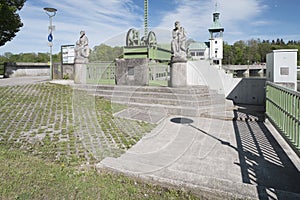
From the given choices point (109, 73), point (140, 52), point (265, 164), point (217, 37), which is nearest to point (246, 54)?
point (217, 37)

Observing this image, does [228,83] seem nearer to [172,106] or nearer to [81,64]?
[172,106]

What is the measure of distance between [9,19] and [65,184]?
16.6 meters

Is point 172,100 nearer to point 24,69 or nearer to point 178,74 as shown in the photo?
point 178,74

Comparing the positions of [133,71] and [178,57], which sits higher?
[178,57]

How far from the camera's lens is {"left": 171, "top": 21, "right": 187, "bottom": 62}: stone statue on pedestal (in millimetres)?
9024

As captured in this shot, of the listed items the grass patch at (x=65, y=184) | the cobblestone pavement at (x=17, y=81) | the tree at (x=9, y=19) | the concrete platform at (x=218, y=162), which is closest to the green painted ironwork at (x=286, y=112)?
the concrete platform at (x=218, y=162)

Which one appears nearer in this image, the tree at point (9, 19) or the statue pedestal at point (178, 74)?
the statue pedestal at point (178, 74)

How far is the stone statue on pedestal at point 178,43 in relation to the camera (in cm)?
902

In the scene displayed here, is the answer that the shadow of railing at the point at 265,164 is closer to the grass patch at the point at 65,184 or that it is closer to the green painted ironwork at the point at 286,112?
the green painted ironwork at the point at 286,112

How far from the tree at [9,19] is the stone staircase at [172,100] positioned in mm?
10449


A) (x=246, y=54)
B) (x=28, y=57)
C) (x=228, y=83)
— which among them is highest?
(x=246, y=54)

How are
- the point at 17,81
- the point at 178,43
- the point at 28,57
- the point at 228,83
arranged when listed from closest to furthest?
the point at 178,43 → the point at 228,83 → the point at 17,81 → the point at 28,57

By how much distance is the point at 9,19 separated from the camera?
1530cm

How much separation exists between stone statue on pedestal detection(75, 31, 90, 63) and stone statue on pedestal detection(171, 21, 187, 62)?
17.2ft
